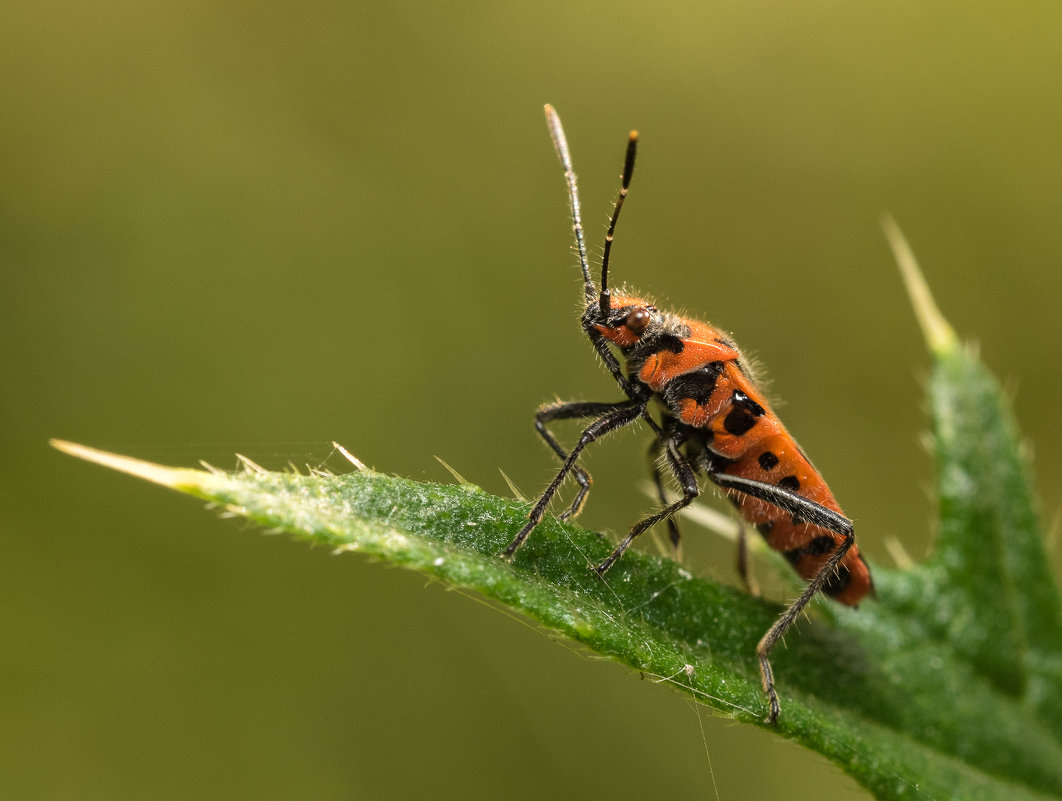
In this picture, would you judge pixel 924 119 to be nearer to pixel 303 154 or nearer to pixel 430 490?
pixel 303 154

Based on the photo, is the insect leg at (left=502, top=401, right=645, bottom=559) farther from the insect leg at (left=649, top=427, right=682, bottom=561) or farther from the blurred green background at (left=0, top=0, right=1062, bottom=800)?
the blurred green background at (left=0, top=0, right=1062, bottom=800)

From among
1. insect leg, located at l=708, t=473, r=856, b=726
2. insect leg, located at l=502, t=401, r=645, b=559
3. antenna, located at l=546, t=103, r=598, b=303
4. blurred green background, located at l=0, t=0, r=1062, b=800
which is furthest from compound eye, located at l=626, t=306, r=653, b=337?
blurred green background, located at l=0, t=0, r=1062, b=800

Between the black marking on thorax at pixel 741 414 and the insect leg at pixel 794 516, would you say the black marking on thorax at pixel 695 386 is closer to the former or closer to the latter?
the black marking on thorax at pixel 741 414

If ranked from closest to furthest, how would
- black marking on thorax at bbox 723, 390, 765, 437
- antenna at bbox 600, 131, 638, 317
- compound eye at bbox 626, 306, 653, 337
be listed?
antenna at bbox 600, 131, 638, 317
black marking on thorax at bbox 723, 390, 765, 437
compound eye at bbox 626, 306, 653, 337

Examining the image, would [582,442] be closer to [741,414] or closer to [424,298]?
[741,414]

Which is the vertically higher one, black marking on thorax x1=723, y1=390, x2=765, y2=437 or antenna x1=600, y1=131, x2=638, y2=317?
antenna x1=600, y1=131, x2=638, y2=317

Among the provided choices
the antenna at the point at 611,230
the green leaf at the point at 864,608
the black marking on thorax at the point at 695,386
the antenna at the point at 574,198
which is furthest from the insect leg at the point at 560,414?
Answer: the green leaf at the point at 864,608

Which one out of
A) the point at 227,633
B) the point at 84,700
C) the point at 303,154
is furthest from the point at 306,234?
the point at 84,700
